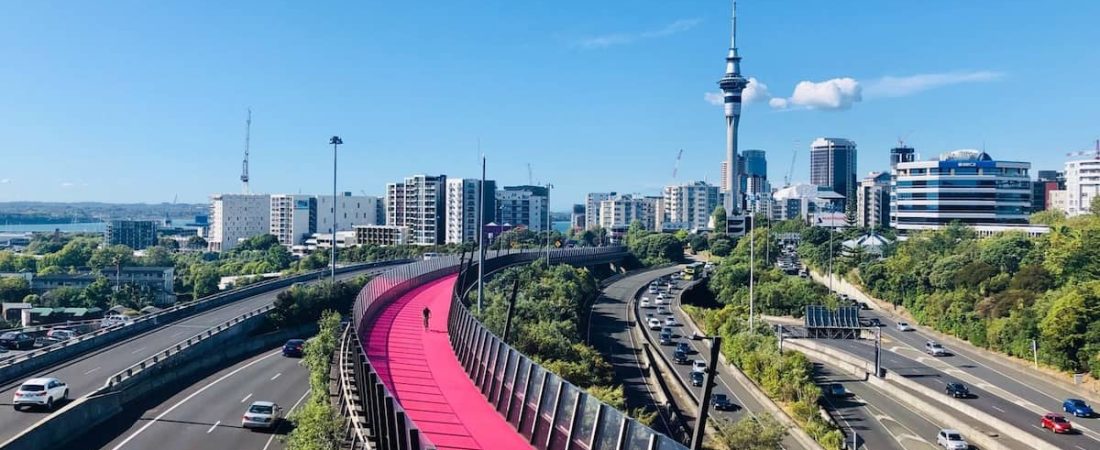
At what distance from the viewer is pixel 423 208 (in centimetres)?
18438

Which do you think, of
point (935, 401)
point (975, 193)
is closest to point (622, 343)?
point (935, 401)

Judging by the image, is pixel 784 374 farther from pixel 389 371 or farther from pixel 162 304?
pixel 162 304

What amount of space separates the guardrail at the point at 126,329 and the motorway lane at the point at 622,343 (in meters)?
30.7

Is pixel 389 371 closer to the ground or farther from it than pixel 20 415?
farther from it

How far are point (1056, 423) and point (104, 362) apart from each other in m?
49.6

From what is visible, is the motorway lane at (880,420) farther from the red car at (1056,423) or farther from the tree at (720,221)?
the tree at (720,221)

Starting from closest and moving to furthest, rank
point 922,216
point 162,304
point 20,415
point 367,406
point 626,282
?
point 367,406, point 20,415, point 162,304, point 626,282, point 922,216

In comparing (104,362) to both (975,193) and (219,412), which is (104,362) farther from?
(975,193)

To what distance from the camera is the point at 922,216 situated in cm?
12569

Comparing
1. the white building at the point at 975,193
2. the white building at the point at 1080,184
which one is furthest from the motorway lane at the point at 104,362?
the white building at the point at 1080,184

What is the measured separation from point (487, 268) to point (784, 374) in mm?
34613

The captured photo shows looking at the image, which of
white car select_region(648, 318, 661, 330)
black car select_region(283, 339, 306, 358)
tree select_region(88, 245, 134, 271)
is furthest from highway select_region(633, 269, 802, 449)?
tree select_region(88, 245, 134, 271)

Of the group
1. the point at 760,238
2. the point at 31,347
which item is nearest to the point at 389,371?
the point at 31,347

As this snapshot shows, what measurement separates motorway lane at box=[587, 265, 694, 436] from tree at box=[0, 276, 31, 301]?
203 feet
